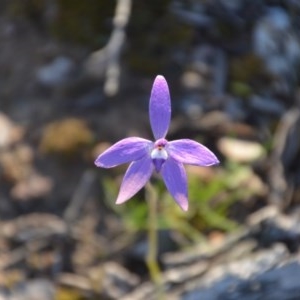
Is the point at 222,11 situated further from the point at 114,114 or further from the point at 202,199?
the point at 202,199

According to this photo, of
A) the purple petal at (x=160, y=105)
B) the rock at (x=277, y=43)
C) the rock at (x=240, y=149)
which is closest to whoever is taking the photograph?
the purple petal at (x=160, y=105)

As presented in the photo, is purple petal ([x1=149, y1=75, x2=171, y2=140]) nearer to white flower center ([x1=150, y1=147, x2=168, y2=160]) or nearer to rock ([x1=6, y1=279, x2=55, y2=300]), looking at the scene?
white flower center ([x1=150, y1=147, x2=168, y2=160])

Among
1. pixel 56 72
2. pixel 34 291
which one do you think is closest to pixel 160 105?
pixel 34 291

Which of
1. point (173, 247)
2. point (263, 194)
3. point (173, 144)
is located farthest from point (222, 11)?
point (173, 144)

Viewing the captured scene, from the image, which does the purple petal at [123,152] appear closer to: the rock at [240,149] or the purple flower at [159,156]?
the purple flower at [159,156]

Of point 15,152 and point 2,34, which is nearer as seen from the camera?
point 15,152

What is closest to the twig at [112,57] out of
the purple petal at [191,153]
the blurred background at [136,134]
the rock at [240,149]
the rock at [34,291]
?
the blurred background at [136,134]

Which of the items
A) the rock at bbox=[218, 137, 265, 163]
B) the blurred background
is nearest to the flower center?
the blurred background

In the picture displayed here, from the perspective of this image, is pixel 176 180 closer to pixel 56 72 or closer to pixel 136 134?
pixel 136 134
